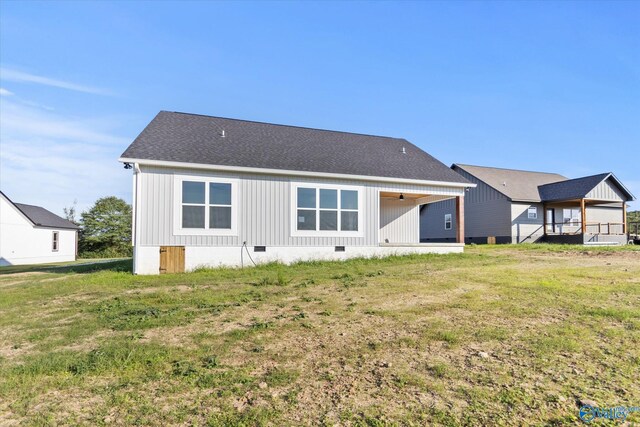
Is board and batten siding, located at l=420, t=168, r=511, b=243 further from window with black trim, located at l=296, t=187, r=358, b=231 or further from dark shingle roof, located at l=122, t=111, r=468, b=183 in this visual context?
window with black trim, located at l=296, t=187, r=358, b=231

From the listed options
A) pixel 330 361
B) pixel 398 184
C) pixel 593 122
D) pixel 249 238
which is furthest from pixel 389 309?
pixel 593 122

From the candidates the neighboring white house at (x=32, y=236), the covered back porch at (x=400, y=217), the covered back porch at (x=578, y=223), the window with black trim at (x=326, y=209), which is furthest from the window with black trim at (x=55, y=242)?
the covered back porch at (x=578, y=223)

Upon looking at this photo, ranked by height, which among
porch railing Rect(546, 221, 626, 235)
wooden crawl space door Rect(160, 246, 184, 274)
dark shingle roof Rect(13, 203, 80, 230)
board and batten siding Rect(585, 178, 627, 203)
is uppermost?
board and batten siding Rect(585, 178, 627, 203)

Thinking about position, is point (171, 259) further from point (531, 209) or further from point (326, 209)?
point (531, 209)

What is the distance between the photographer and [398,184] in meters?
14.4

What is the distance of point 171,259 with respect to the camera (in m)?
11.2

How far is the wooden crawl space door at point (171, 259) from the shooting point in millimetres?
11086

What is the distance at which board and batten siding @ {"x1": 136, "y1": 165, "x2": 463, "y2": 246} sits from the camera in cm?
1107

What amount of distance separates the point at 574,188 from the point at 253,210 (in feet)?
78.2

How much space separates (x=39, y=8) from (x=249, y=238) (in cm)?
951

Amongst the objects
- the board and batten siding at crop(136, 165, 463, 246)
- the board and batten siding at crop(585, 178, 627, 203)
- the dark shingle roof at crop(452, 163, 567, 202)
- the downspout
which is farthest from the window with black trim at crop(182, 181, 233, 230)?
the board and batten siding at crop(585, 178, 627, 203)

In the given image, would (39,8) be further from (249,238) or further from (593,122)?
(593,122)

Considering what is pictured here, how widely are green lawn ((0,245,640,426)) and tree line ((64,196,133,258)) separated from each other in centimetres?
3261

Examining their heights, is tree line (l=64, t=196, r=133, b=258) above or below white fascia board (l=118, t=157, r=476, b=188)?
below
